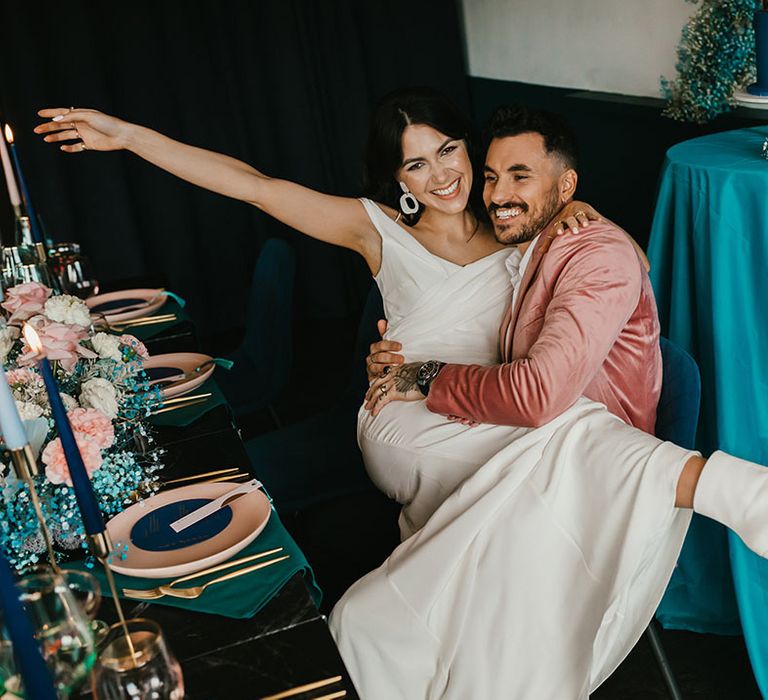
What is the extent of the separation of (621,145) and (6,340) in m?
2.66

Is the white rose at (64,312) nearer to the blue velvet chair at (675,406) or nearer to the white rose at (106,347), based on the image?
the white rose at (106,347)

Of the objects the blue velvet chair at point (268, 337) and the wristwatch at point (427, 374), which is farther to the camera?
the blue velvet chair at point (268, 337)

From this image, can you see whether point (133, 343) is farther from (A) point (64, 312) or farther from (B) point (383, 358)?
(B) point (383, 358)

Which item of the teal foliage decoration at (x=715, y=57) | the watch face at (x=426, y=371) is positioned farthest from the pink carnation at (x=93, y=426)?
the teal foliage decoration at (x=715, y=57)

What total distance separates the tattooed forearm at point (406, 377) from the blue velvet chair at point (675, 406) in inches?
22.3

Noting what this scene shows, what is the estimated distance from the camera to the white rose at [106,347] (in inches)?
77.2

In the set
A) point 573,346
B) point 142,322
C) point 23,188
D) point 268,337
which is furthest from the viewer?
point 268,337

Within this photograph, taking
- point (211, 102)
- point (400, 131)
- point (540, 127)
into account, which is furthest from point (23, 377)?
point (211, 102)

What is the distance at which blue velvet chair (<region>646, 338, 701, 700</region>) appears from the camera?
1.85 metres

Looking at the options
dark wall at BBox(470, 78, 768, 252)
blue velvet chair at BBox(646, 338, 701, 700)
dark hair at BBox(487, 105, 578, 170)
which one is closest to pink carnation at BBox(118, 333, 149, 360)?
dark hair at BBox(487, 105, 578, 170)

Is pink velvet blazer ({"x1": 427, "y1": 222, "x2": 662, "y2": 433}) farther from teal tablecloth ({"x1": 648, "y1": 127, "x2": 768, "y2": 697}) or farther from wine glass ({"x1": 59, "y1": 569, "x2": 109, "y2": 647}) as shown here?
wine glass ({"x1": 59, "y1": 569, "x2": 109, "y2": 647})

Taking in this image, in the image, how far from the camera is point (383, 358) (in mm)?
2318

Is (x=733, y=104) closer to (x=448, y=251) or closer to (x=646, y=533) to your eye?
(x=448, y=251)

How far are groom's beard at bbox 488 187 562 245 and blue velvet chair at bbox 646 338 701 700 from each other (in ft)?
1.31
